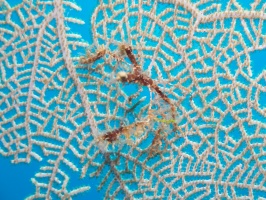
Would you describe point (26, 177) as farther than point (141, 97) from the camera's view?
Yes

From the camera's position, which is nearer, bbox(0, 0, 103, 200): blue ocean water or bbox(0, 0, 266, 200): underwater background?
bbox(0, 0, 266, 200): underwater background

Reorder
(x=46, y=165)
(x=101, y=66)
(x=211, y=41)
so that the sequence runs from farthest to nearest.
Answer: (x=46, y=165)
(x=101, y=66)
(x=211, y=41)

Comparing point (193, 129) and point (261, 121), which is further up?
point (193, 129)

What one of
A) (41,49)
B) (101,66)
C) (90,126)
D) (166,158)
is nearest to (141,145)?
(166,158)

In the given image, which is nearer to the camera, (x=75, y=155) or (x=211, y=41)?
(x=211, y=41)

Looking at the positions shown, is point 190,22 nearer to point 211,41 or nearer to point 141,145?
point 211,41

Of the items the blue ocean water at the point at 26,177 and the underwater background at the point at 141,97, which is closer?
the underwater background at the point at 141,97

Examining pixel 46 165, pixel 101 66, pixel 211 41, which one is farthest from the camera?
pixel 46 165

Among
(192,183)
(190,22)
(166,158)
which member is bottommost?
(192,183)
